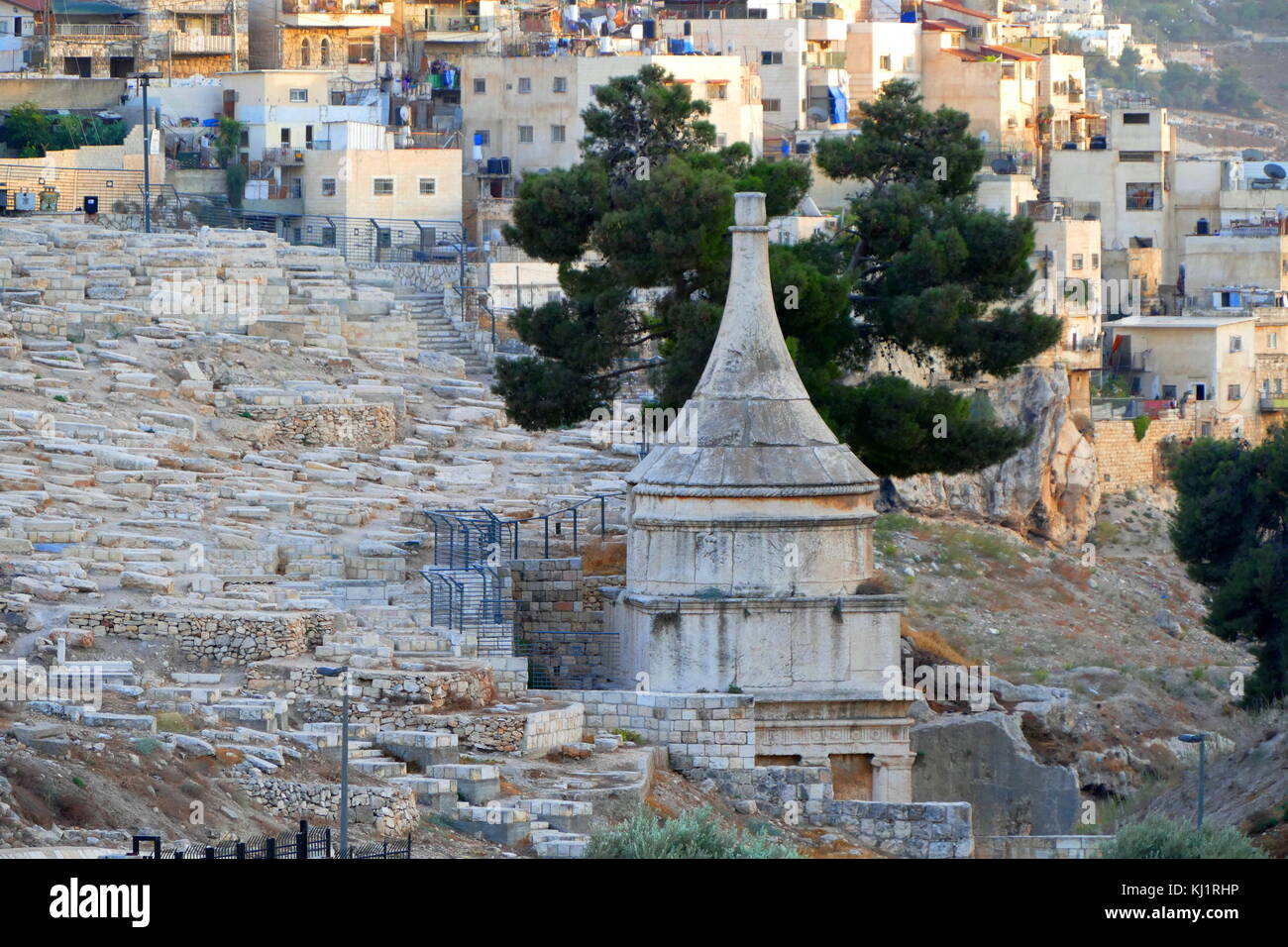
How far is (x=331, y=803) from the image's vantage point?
23016 millimetres

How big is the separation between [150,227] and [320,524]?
25417 mm

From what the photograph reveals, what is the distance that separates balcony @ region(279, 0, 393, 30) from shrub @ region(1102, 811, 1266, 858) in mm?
57690

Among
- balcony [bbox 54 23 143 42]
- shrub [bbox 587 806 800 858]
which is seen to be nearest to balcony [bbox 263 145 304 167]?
balcony [bbox 54 23 143 42]

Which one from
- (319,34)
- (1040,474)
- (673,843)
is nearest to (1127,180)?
(1040,474)

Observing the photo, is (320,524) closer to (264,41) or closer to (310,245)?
(310,245)

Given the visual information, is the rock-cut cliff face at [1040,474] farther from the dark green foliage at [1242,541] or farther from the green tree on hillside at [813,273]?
the green tree on hillside at [813,273]

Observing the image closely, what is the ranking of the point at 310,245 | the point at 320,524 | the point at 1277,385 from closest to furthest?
the point at 320,524 → the point at 310,245 → the point at 1277,385

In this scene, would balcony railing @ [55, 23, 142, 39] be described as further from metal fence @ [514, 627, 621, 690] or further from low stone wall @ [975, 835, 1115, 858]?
low stone wall @ [975, 835, 1115, 858]

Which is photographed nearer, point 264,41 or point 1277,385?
point 1277,385

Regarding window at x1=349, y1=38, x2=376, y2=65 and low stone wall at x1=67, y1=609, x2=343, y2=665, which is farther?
window at x1=349, y1=38, x2=376, y2=65

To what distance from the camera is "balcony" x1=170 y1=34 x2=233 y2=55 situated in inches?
2977

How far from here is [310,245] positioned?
57219mm

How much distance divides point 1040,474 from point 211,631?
3723 centimetres
